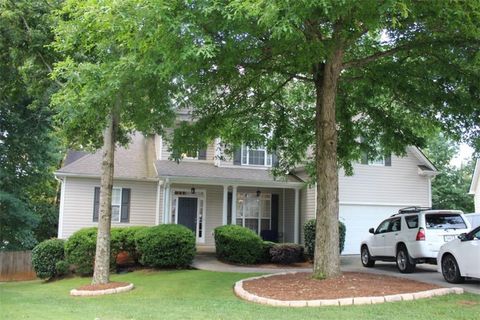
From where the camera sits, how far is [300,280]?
11812mm

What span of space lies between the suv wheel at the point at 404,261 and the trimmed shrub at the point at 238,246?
5591mm

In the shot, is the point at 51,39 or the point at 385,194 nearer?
the point at 51,39

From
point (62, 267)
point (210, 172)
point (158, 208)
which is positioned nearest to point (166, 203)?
point (158, 208)

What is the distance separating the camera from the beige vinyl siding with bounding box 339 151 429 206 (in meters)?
23.4

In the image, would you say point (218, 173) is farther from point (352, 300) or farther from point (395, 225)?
point (352, 300)

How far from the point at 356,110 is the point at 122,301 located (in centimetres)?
964

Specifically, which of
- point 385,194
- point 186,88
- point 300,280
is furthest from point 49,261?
point 385,194

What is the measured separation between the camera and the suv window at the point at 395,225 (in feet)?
50.0

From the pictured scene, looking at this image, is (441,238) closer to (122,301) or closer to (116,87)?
(122,301)

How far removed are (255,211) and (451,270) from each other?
1367 centimetres

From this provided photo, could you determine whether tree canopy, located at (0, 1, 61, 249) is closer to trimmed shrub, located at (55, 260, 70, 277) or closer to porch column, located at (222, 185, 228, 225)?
trimmed shrub, located at (55, 260, 70, 277)

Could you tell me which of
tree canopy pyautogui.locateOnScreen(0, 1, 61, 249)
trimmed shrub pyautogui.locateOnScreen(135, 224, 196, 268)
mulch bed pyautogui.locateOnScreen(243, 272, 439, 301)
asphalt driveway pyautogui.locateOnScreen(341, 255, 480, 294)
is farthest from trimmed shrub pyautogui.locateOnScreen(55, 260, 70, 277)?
asphalt driveway pyautogui.locateOnScreen(341, 255, 480, 294)

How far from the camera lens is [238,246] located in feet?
60.7

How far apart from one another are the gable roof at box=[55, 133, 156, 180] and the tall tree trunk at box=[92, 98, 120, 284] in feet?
22.1
